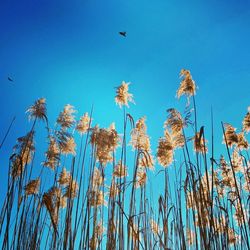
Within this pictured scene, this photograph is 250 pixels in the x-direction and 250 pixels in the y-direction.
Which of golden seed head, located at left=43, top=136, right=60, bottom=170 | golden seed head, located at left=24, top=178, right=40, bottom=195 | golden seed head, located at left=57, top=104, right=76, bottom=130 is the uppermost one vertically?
golden seed head, located at left=57, top=104, right=76, bottom=130

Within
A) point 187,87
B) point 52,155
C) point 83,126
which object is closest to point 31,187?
point 52,155

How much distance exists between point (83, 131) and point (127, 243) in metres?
2.59

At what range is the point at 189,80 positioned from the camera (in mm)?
4781

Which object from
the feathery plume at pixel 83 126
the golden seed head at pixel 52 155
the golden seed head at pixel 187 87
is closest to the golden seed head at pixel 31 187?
the golden seed head at pixel 52 155

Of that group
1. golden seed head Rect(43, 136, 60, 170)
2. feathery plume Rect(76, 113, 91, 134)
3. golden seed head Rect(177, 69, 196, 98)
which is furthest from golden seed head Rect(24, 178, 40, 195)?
golden seed head Rect(177, 69, 196, 98)

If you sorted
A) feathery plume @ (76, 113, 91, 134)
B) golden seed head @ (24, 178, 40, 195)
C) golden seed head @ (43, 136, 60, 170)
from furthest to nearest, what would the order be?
feathery plume @ (76, 113, 91, 134) → golden seed head @ (43, 136, 60, 170) → golden seed head @ (24, 178, 40, 195)

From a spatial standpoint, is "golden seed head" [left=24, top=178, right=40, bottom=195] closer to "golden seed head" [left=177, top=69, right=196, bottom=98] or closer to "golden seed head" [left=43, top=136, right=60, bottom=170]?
"golden seed head" [left=43, top=136, right=60, bottom=170]

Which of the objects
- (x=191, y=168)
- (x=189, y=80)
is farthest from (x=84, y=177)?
(x=189, y=80)

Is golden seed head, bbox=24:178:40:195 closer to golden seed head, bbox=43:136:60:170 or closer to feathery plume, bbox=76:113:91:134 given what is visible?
golden seed head, bbox=43:136:60:170

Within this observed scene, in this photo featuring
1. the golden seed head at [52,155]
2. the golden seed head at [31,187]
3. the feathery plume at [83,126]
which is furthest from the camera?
the feathery plume at [83,126]

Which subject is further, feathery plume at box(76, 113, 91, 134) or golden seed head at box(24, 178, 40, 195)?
feathery plume at box(76, 113, 91, 134)

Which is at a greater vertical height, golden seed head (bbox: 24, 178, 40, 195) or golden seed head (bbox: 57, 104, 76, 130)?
golden seed head (bbox: 57, 104, 76, 130)

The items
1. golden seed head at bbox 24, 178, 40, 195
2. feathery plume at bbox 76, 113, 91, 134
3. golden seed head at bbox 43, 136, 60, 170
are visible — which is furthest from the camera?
feathery plume at bbox 76, 113, 91, 134

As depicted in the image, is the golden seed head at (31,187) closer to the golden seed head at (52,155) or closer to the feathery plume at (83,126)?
the golden seed head at (52,155)
